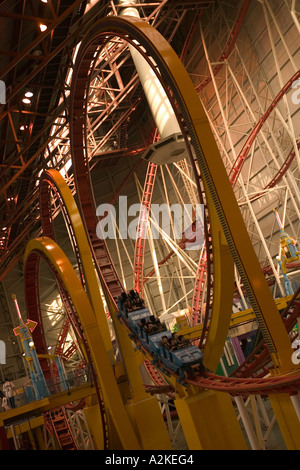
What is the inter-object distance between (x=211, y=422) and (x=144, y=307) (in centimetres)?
348

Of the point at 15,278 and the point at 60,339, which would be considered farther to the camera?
the point at 15,278

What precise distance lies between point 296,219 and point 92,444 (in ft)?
38.0

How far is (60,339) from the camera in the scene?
2934cm

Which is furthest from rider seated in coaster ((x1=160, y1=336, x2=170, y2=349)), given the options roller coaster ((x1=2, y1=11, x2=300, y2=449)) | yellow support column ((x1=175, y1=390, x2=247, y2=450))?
yellow support column ((x1=175, y1=390, x2=247, y2=450))

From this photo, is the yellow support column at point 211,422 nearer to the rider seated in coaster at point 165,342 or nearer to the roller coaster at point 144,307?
the roller coaster at point 144,307

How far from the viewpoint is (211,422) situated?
24.6 feet

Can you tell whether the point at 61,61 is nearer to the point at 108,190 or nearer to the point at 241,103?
the point at 241,103
